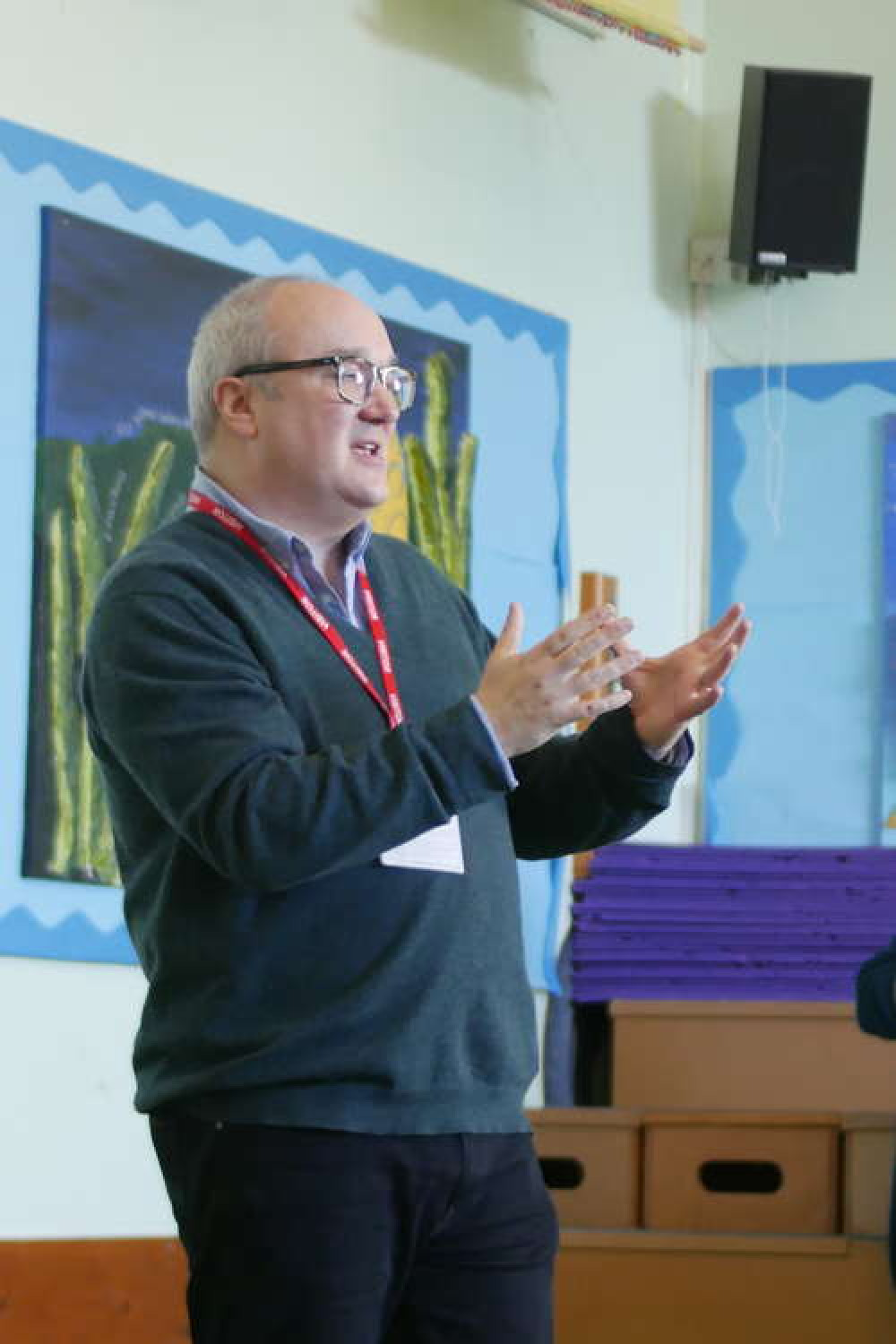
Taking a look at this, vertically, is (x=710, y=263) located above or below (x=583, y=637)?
above

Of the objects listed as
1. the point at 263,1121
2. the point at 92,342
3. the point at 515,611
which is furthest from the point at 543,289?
the point at 263,1121

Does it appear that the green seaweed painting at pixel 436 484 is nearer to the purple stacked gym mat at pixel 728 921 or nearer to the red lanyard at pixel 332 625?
the purple stacked gym mat at pixel 728 921

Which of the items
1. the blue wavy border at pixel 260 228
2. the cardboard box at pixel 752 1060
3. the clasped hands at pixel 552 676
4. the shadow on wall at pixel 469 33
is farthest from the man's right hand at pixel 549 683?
the shadow on wall at pixel 469 33

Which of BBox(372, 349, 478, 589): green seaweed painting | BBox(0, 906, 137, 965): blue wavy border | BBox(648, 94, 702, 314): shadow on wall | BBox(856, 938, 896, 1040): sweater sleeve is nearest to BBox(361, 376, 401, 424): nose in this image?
BBox(0, 906, 137, 965): blue wavy border

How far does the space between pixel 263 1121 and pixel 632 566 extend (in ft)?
9.60

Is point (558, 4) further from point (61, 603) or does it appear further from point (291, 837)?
point (291, 837)

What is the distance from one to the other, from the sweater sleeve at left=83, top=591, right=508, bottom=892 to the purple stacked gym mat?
2406mm

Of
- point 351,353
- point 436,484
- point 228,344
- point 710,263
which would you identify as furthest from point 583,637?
point 710,263

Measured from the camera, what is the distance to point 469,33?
418cm

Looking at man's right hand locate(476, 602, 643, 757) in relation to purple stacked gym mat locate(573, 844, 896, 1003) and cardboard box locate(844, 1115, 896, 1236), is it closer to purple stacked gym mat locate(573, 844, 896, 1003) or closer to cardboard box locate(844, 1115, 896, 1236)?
cardboard box locate(844, 1115, 896, 1236)

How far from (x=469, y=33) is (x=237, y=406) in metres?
2.50

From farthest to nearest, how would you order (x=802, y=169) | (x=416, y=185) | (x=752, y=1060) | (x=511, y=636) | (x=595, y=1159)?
(x=802, y=169), (x=416, y=185), (x=752, y=1060), (x=595, y=1159), (x=511, y=636)

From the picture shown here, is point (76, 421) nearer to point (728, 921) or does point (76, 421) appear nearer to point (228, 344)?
point (228, 344)

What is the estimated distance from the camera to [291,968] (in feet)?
5.51
